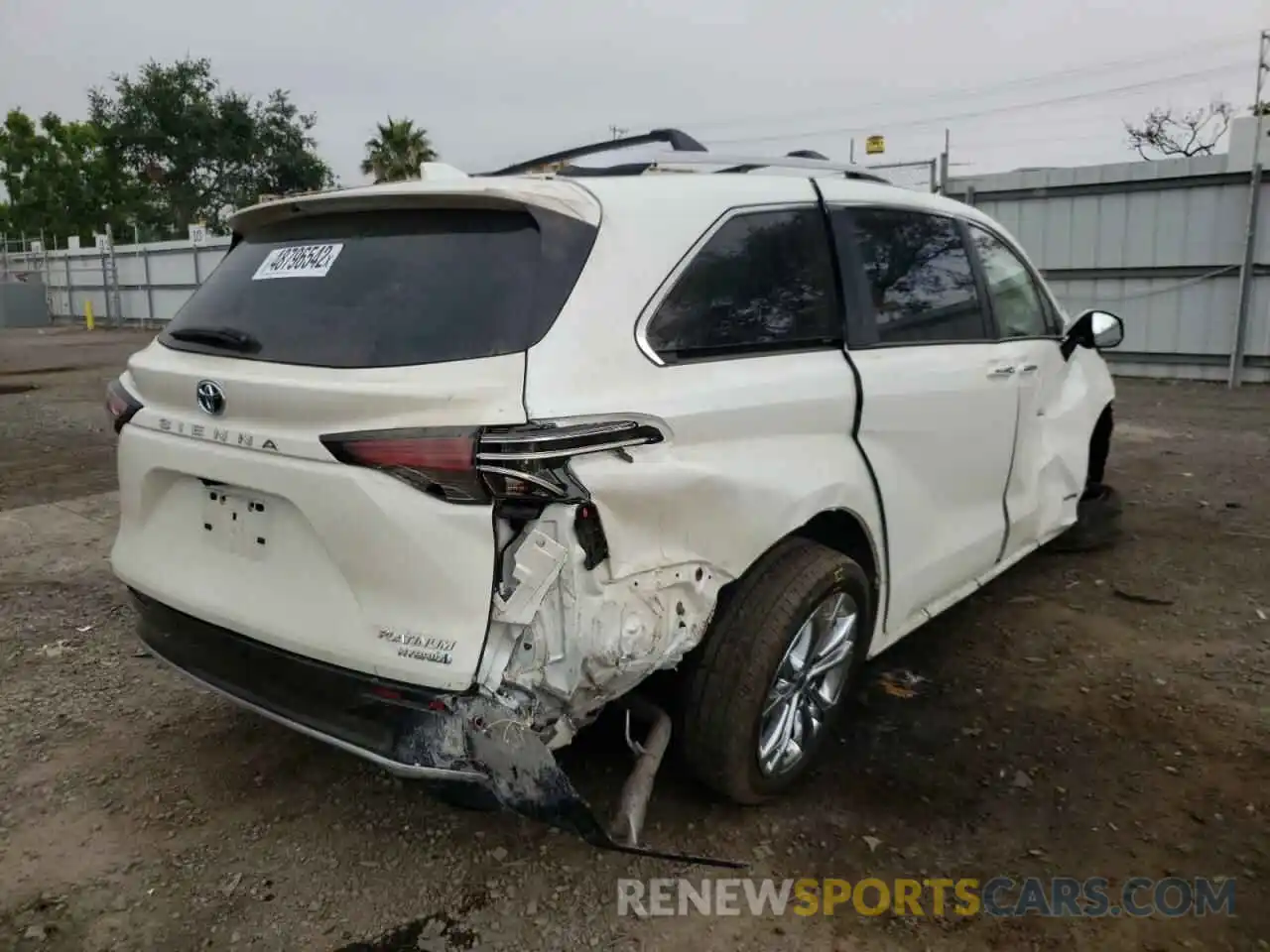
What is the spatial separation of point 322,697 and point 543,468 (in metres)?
0.79

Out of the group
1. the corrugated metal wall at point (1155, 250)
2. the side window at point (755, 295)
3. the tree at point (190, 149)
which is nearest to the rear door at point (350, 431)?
the side window at point (755, 295)

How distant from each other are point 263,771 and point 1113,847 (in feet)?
8.32

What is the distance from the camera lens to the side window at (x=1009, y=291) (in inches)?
156

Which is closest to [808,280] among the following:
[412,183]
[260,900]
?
[412,183]

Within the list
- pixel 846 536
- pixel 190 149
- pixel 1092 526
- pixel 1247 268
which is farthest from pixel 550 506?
pixel 190 149

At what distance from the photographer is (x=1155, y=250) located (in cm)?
1139

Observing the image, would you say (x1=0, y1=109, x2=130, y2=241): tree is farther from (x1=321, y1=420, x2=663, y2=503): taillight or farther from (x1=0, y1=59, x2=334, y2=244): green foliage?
(x1=321, y1=420, x2=663, y2=503): taillight

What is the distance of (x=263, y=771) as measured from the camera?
10.3 feet

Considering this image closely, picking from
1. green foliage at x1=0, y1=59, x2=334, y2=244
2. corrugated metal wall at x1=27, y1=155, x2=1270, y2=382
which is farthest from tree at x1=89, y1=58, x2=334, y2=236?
corrugated metal wall at x1=27, y1=155, x2=1270, y2=382

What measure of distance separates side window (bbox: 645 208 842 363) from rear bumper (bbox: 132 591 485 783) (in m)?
1.04

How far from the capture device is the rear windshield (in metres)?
2.27

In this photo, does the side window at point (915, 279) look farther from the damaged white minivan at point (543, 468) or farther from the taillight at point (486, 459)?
the taillight at point (486, 459)

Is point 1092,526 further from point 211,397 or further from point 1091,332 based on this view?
point 211,397

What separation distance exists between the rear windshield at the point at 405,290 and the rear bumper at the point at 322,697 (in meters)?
0.73
